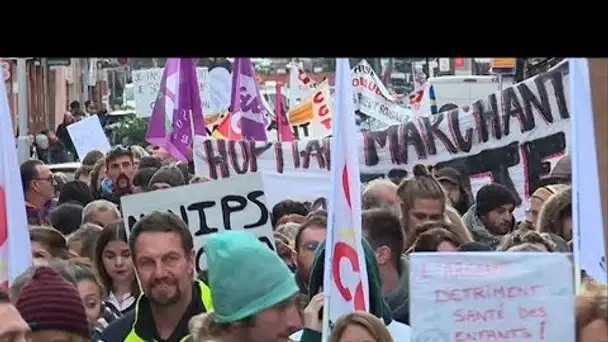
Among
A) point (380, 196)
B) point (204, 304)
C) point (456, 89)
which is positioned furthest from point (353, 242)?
point (456, 89)

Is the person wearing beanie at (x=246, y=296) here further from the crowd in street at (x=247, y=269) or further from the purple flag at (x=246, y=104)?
the purple flag at (x=246, y=104)

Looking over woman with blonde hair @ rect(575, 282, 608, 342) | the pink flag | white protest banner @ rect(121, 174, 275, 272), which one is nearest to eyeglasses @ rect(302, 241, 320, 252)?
white protest banner @ rect(121, 174, 275, 272)

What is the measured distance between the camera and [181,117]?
10.3 metres

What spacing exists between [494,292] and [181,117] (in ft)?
20.3

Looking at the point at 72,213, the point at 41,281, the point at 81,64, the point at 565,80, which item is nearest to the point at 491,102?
the point at 565,80

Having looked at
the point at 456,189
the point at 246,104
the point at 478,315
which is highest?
the point at 246,104

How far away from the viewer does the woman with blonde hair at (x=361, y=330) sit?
4.25 m

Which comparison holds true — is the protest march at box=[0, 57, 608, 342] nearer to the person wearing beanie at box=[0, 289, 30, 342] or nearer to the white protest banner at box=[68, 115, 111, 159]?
the person wearing beanie at box=[0, 289, 30, 342]

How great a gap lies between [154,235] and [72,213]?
2257mm

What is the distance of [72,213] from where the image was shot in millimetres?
6934

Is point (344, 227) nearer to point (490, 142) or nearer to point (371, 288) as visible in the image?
point (371, 288)

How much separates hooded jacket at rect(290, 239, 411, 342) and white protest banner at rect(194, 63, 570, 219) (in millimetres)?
2859
